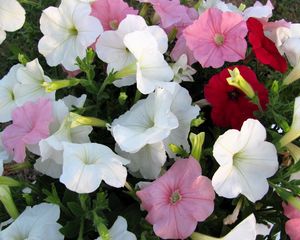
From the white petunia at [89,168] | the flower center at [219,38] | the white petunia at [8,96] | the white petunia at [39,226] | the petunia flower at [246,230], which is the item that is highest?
the flower center at [219,38]

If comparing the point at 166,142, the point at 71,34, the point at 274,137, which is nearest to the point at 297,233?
the point at 274,137

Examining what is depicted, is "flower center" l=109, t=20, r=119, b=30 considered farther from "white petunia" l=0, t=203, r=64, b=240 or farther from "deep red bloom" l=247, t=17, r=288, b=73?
"white petunia" l=0, t=203, r=64, b=240

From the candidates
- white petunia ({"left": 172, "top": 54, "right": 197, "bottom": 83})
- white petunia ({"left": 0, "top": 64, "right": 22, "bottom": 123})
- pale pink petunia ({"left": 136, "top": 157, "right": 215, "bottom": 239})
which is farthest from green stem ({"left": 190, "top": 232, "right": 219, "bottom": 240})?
white petunia ({"left": 0, "top": 64, "right": 22, "bottom": 123})

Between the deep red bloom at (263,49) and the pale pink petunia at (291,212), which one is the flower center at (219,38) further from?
the pale pink petunia at (291,212)

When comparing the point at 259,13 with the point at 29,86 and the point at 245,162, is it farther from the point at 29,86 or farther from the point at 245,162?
the point at 29,86

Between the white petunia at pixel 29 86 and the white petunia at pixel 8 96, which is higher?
the white petunia at pixel 29 86

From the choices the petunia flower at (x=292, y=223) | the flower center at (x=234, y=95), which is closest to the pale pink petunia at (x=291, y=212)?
the petunia flower at (x=292, y=223)
